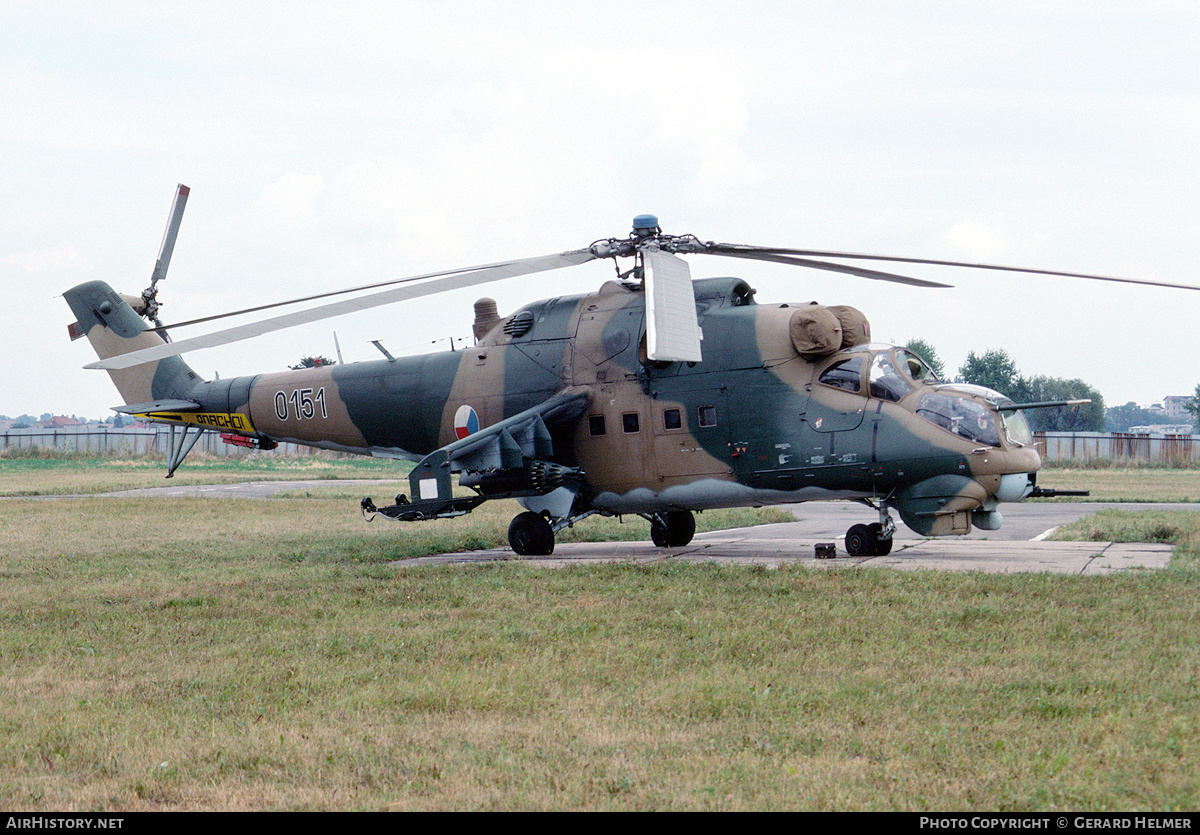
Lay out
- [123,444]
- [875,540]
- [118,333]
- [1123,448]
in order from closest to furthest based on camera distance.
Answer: [875,540] → [118,333] → [1123,448] → [123,444]

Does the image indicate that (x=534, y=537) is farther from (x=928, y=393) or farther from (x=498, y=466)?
(x=928, y=393)

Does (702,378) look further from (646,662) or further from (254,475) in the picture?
(254,475)

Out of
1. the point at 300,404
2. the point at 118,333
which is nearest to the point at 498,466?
the point at 300,404

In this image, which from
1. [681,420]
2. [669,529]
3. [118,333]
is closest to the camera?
[681,420]

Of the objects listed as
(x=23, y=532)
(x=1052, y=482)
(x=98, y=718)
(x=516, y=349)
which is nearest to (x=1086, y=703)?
(x=98, y=718)

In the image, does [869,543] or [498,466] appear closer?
[869,543]

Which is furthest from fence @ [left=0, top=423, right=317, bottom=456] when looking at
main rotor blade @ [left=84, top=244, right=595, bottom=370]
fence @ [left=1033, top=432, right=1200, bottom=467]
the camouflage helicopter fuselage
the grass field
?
the grass field

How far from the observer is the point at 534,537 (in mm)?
17219

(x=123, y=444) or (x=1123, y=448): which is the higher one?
(x=123, y=444)

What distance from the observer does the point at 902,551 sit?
16484 mm

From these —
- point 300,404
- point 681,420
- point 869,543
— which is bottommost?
point 869,543

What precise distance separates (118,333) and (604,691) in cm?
1724

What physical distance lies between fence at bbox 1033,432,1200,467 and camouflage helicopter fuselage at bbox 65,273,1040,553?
142ft

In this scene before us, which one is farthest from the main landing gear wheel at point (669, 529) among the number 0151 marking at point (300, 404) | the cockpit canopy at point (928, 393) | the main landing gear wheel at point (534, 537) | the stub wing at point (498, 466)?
the number 0151 marking at point (300, 404)
